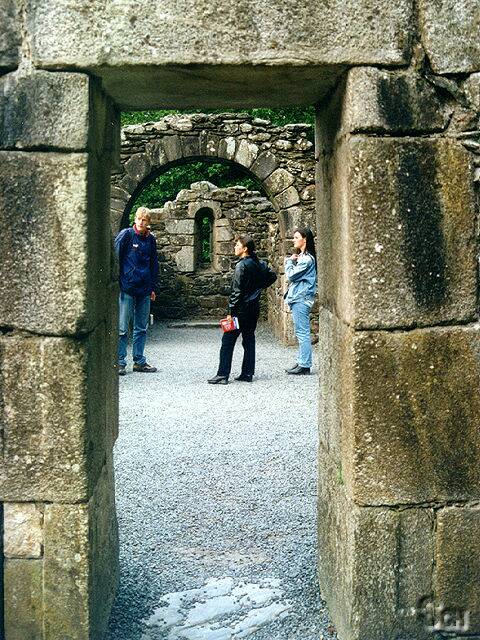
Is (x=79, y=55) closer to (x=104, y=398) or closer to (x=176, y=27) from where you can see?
(x=176, y=27)

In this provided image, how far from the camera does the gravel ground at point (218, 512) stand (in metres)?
3.43

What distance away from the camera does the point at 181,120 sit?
1284 centimetres

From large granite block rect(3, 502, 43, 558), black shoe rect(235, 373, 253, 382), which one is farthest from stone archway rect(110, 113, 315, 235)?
large granite block rect(3, 502, 43, 558)

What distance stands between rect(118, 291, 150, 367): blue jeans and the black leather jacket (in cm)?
136

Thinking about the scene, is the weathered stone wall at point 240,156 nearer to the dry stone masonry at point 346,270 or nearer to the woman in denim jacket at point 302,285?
the woman in denim jacket at point 302,285

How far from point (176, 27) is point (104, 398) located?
148 centimetres

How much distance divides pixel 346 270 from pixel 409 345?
35 cm

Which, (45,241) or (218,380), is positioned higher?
(45,241)

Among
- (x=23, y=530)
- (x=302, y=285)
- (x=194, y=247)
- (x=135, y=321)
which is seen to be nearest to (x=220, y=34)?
(x=23, y=530)

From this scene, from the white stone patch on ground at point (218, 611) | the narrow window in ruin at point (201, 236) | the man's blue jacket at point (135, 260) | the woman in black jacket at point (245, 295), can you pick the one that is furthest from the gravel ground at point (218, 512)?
the narrow window in ruin at point (201, 236)

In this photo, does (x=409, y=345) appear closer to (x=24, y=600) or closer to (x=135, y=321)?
(x=24, y=600)

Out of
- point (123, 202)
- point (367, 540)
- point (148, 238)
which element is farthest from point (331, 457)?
point (123, 202)

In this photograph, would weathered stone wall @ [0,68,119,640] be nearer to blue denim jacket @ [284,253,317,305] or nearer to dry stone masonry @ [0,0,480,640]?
dry stone masonry @ [0,0,480,640]

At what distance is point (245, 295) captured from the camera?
8820mm
